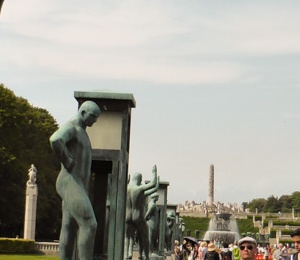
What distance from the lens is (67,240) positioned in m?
9.35

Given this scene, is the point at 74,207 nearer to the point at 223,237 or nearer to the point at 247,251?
the point at 247,251

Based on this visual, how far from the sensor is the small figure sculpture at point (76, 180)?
9.10 metres

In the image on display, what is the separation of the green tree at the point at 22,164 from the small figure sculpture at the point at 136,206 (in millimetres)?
39694

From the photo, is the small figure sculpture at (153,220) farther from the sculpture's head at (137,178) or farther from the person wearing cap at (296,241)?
the person wearing cap at (296,241)

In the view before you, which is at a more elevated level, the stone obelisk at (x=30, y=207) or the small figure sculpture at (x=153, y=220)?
the stone obelisk at (x=30, y=207)

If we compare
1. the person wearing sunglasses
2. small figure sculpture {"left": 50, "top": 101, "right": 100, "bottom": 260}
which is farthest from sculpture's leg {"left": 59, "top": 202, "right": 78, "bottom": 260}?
the person wearing sunglasses

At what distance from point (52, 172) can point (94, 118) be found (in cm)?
5736

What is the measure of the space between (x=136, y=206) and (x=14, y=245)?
33262mm

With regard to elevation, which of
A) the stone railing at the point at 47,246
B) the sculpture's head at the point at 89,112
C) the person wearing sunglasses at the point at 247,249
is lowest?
the person wearing sunglasses at the point at 247,249

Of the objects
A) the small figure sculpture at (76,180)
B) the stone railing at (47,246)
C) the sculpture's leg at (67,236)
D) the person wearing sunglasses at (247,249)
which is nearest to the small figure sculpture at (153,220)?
the sculpture's leg at (67,236)

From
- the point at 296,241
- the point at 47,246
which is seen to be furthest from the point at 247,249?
the point at 47,246

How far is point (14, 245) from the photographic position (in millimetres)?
48656

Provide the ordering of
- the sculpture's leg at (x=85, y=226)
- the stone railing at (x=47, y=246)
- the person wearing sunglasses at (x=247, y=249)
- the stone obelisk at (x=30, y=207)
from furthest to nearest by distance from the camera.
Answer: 1. the stone obelisk at (x=30, y=207)
2. the stone railing at (x=47, y=246)
3. the sculpture's leg at (x=85, y=226)
4. the person wearing sunglasses at (x=247, y=249)

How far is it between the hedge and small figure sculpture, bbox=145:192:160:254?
2704 centimetres
